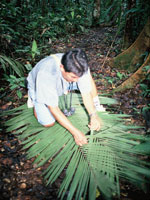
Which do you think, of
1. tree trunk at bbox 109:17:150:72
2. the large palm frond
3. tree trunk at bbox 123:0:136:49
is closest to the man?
the large palm frond

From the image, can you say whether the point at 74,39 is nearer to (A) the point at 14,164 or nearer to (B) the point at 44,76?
(B) the point at 44,76

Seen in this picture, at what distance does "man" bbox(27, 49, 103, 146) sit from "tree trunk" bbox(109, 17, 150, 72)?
1.47m

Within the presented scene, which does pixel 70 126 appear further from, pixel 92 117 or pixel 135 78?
pixel 135 78

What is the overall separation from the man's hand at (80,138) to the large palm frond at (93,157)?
0.04 m

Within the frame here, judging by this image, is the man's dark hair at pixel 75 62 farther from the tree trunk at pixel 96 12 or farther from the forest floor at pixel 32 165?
the tree trunk at pixel 96 12

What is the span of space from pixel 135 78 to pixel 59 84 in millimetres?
1356

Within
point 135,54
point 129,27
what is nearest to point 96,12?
point 129,27

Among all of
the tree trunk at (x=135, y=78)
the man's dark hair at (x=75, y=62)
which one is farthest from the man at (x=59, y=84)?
the tree trunk at (x=135, y=78)

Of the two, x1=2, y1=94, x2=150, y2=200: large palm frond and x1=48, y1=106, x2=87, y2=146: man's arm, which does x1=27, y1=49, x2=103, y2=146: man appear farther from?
x1=2, y1=94, x2=150, y2=200: large palm frond

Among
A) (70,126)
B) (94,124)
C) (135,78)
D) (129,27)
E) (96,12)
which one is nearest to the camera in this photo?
(70,126)

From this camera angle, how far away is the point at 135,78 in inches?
93.3

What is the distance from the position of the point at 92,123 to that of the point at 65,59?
2.29 ft

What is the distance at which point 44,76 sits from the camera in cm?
133

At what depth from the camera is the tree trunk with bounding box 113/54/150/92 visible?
229 cm
